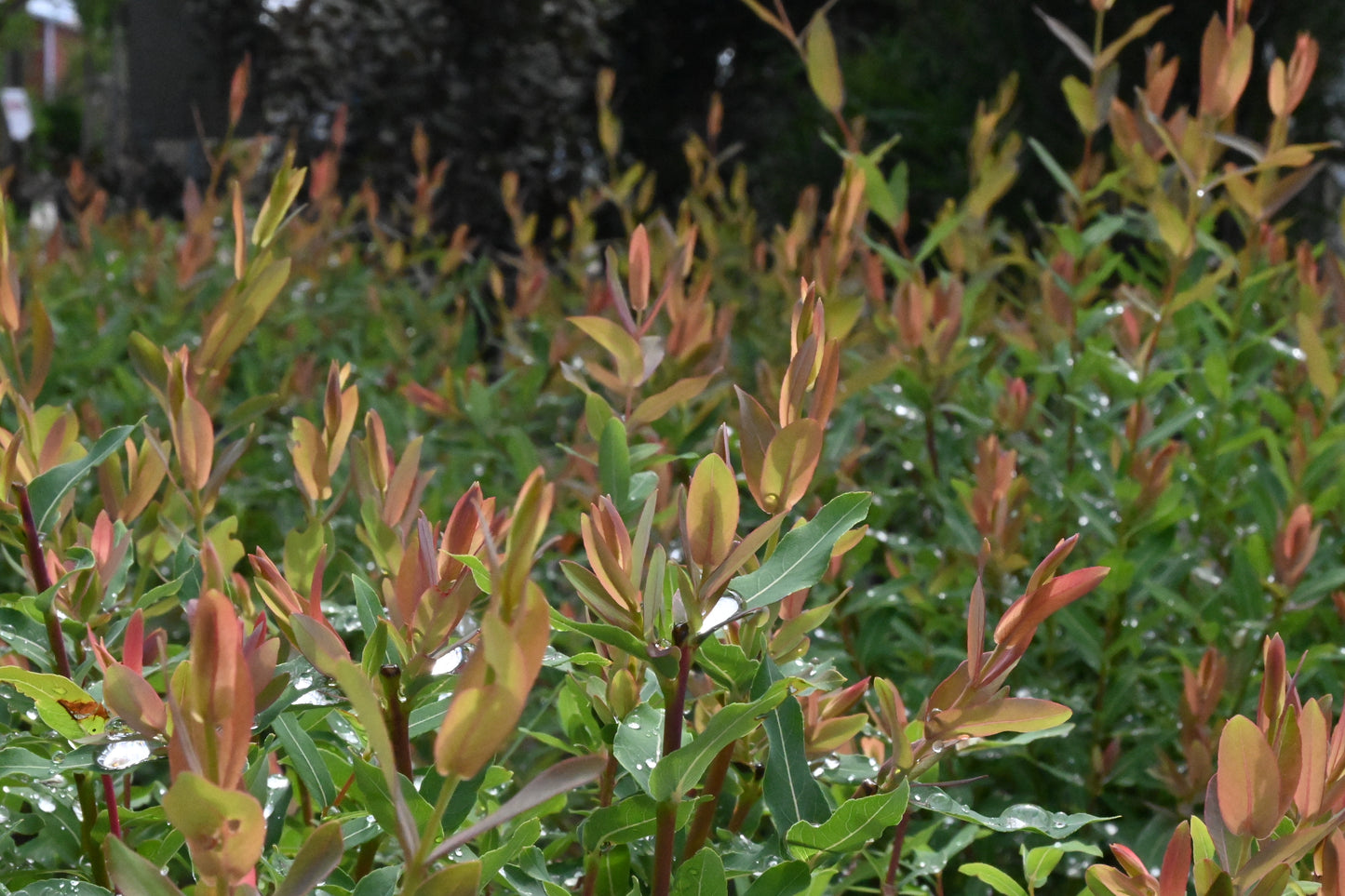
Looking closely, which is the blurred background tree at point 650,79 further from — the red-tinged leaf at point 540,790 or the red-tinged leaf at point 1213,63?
the red-tinged leaf at point 540,790

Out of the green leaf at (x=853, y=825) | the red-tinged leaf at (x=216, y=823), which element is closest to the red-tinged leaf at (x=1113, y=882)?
the green leaf at (x=853, y=825)

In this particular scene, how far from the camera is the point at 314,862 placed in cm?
56

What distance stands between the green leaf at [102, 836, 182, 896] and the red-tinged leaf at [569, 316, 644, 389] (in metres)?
0.54

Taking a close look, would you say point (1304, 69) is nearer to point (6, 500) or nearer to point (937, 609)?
point (937, 609)

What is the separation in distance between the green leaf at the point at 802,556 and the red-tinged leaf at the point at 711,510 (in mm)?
56

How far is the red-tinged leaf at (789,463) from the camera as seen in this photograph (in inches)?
28.8

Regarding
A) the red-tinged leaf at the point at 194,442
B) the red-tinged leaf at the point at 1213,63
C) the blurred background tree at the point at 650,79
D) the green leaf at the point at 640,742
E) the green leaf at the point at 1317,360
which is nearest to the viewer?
the green leaf at the point at 640,742

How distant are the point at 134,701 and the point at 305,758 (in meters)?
0.15

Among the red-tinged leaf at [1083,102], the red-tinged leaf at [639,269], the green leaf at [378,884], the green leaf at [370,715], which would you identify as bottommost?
the green leaf at [378,884]

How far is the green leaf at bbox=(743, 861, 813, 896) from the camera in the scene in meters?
0.72

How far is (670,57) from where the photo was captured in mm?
10484

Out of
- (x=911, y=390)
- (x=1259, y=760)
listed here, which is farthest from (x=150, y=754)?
(x=911, y=390)

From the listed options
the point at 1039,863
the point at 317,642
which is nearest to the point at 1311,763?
the point at 1039,863

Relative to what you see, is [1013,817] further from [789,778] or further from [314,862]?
[314,862]
